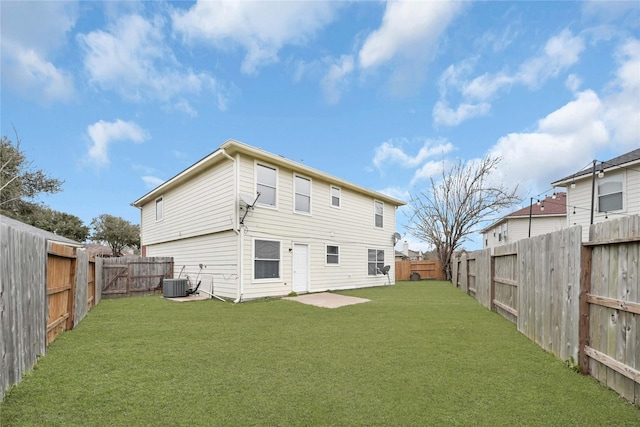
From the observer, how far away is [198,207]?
11.2 meters

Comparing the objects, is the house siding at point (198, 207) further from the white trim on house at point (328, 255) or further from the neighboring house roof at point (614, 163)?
the neighboring house roof at point (614, 163)

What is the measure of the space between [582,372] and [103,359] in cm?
566

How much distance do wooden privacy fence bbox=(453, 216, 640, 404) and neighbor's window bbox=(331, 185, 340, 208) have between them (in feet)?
26.5

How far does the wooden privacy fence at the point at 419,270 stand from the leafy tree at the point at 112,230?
28435 mm

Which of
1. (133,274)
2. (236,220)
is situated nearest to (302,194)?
(236,220)

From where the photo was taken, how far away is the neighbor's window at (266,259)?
382 inches

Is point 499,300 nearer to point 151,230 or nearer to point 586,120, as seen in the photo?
point 586,120

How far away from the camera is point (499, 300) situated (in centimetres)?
727

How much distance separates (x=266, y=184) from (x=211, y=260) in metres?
3.18

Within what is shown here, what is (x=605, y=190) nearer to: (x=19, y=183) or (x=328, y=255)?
(x=328, y=255)

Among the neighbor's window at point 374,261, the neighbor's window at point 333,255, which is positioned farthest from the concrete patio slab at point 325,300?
the neighbor's window at point 374,261

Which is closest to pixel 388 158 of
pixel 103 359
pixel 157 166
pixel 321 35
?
pixel 321 35

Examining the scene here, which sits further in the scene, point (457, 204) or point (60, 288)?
point (457, 204)

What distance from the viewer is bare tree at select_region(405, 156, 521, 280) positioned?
20.4 m
